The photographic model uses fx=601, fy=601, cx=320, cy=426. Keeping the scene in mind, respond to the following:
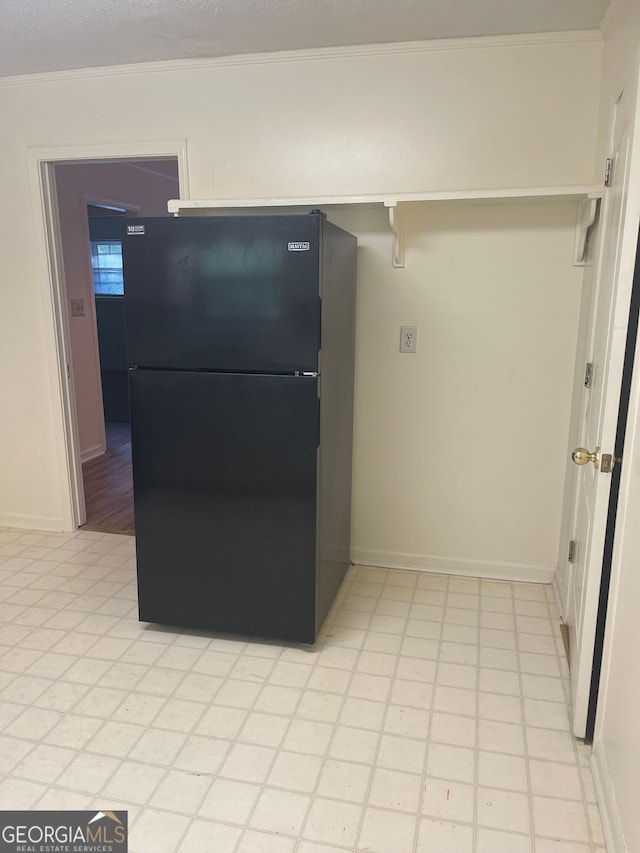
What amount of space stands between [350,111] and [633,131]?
57.4 inches

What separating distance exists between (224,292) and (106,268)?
183 inches

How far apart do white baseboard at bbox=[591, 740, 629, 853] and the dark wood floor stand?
2589 millimetres

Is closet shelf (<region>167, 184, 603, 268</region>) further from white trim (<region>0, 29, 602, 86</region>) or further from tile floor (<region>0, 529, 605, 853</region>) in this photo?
tile floor (<region>0, 529, 605, 853</region>)

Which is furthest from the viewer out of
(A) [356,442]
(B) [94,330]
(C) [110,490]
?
(B) [94,330]

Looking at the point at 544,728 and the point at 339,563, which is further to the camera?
the point at 339,563

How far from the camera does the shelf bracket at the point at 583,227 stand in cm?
233

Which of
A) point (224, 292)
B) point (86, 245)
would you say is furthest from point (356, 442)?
point (86, 245)

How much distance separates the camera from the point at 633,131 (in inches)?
58.6

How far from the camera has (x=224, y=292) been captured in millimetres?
2145

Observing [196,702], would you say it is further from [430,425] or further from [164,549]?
[430,425]

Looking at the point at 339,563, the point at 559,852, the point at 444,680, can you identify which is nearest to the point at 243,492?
the point at 339,563

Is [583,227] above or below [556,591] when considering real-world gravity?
above

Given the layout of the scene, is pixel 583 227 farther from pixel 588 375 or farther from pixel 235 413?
pixel 235 413

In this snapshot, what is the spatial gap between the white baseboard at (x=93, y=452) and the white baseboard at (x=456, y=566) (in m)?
2.77
